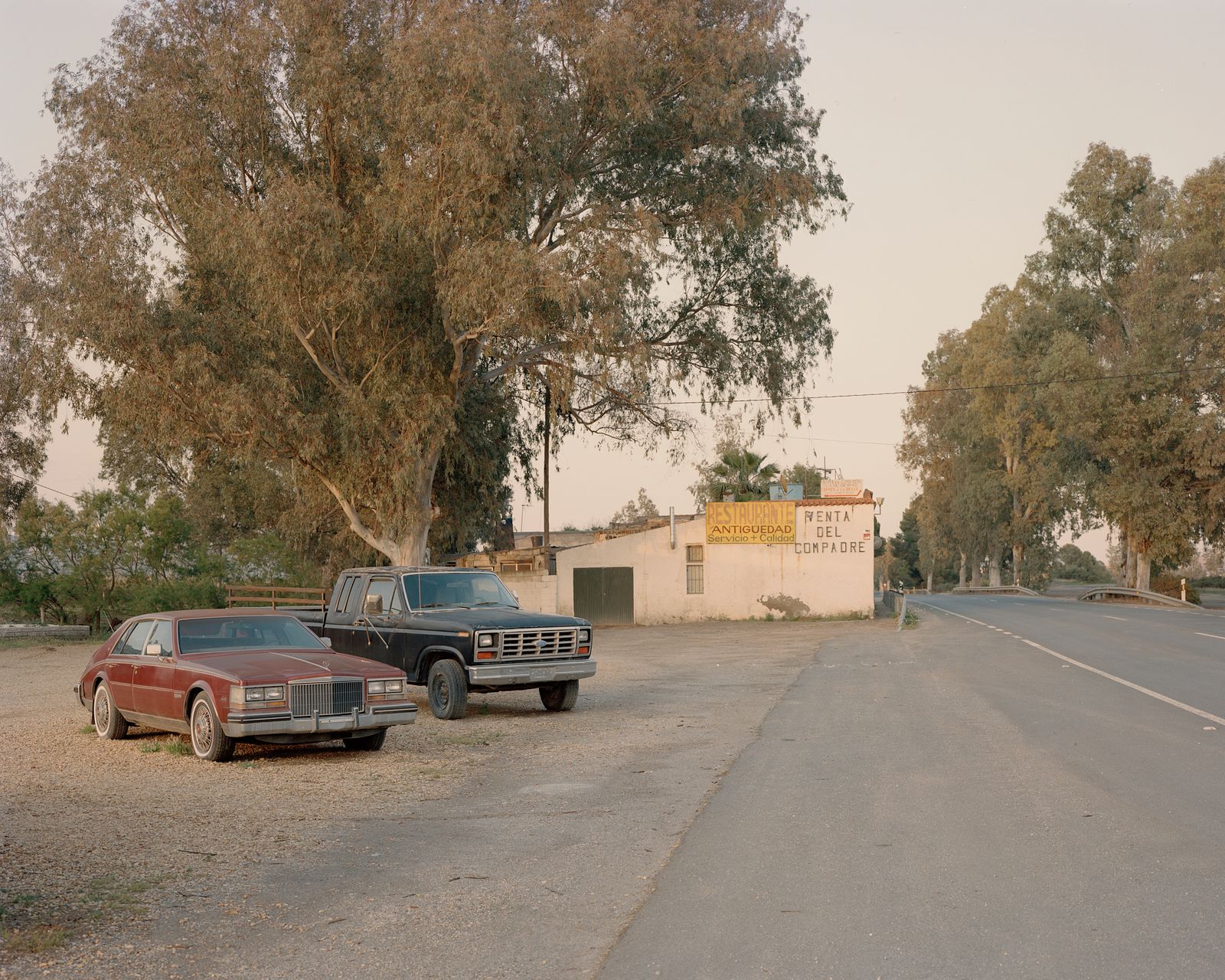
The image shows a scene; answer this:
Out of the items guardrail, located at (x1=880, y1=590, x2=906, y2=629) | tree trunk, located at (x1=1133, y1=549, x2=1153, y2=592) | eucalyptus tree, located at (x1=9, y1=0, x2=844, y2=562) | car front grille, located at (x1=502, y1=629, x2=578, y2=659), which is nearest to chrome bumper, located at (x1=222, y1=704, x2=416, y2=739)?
car front grille, located at (x1=502, y1=629, x2=578, y2=659)

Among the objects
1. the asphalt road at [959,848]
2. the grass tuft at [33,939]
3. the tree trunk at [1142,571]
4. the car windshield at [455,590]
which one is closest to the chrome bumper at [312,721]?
the asphalt road at [959,848]

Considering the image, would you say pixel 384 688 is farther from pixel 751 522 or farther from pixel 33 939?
pixel 751 522

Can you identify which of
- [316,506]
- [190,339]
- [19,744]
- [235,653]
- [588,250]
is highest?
[588,250]

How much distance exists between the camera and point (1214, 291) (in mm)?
53000

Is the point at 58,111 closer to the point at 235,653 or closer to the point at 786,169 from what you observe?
the point at 786,169

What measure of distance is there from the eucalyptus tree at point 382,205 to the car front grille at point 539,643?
13.6 m

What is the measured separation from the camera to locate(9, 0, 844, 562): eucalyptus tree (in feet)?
94.9

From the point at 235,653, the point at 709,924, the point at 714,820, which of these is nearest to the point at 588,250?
the point at 235,653

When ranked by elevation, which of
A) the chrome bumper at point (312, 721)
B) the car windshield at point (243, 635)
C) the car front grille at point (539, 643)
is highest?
the car windshield at point (243, 635)

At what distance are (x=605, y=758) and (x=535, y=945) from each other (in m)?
6.30

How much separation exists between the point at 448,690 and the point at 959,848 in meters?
9.08

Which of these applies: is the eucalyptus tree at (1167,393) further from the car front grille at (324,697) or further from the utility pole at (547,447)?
the car front grille at (324,697)

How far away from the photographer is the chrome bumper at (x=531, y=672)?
50.3ft

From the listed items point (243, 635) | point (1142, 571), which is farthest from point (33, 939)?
point (1142, 571)
